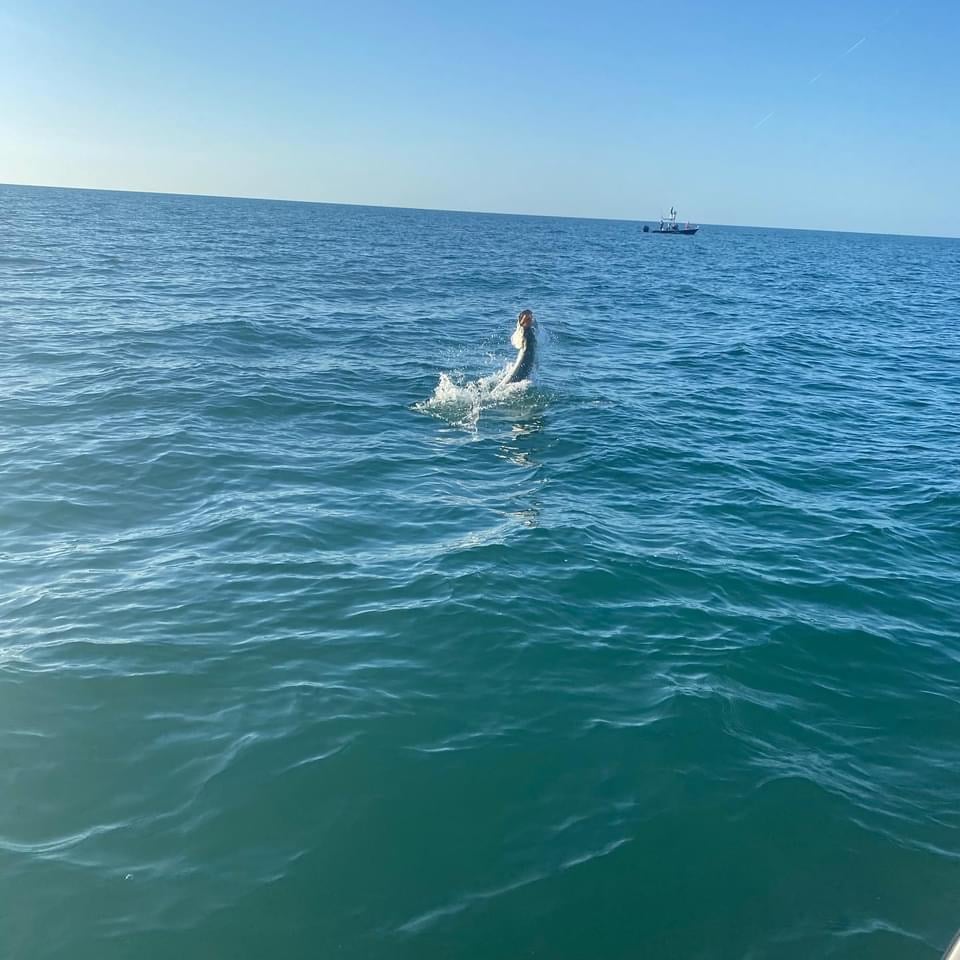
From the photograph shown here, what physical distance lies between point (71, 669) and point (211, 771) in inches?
99.9

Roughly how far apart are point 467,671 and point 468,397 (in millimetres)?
12458

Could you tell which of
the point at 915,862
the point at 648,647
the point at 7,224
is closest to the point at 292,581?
the point at 648,647

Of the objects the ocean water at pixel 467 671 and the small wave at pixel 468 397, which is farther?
the small wave at pixel 468 397

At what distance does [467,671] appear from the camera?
30.8ft

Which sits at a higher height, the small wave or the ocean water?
the small wave

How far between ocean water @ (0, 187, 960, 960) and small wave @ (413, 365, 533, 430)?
13 centimetres

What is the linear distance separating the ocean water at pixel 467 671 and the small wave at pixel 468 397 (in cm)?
13

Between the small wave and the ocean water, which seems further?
the small wave

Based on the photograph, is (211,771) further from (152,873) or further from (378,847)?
(378,847)

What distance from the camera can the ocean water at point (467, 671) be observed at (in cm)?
645

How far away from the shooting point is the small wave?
19766 millimetres

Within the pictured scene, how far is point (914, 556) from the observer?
12.9m

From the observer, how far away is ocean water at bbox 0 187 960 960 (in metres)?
6.45

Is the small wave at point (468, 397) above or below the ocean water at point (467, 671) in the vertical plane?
above
